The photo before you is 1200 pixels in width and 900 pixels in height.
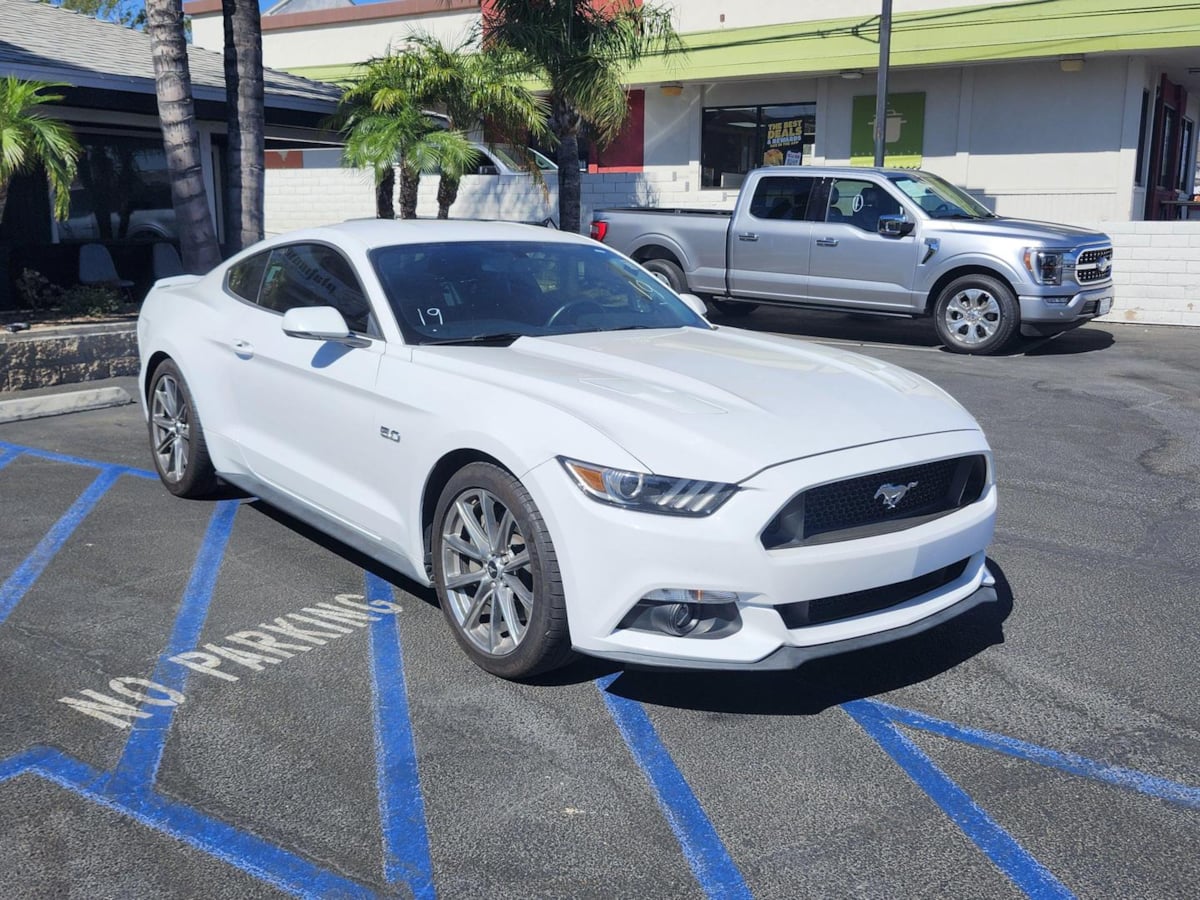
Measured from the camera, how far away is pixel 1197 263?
15727 mm

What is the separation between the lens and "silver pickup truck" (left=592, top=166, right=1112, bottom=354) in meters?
12.7

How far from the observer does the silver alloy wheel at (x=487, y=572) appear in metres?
4.20

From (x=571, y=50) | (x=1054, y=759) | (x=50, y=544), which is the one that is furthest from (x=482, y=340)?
(x=571, y=50)

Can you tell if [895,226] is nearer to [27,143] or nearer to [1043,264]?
[1043,264]

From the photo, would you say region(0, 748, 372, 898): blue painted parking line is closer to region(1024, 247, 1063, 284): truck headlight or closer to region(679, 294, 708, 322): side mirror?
region(679, 294, 708, 322): side mirror

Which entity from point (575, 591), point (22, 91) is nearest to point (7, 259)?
point (22, 91)

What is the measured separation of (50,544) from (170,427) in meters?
0.99

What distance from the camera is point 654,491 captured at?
381 cm

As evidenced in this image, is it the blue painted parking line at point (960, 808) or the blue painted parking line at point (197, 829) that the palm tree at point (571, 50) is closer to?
the blue painted parking line at point (960, 808)

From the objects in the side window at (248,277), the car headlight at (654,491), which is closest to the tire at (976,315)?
the side window at (248,277)

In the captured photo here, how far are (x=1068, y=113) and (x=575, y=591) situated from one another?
20.1m

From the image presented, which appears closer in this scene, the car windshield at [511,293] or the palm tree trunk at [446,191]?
the car windshield at [511,293]

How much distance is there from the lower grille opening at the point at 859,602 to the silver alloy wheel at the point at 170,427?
12.5 feet

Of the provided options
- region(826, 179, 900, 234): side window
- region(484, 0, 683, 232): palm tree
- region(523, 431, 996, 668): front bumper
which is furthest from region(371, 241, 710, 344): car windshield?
region(484, 0, 683, 232): palm tree
